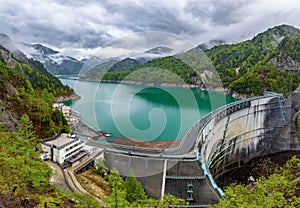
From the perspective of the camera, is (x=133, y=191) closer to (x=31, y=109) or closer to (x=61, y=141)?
(x=61, y=141)

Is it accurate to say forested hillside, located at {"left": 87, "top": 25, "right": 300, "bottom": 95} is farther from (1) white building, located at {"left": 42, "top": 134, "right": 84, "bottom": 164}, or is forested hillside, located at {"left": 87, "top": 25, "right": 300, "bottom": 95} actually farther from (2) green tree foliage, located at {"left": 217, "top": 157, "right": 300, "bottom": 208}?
(2) green tree foliage, located at {"left": 217, "top": 157, "right": 300, "bottom": 208}

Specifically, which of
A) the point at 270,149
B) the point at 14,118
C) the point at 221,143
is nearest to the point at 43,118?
the point at 14,118

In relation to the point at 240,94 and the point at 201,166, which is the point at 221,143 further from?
the point at 240,94

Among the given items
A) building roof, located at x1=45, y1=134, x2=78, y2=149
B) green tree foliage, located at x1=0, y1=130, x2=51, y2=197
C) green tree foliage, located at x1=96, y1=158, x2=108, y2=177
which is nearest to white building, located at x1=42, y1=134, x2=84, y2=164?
building roof, located at x1=45, y1=134, x2=78, y2=149

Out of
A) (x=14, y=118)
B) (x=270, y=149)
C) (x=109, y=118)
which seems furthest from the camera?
(x=109, y=118)

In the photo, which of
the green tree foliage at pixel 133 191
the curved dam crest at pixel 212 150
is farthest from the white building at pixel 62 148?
the green tree foliage at pixel 133 191

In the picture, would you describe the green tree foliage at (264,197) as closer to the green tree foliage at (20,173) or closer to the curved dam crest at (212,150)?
the curved dam crest at (212,150)
